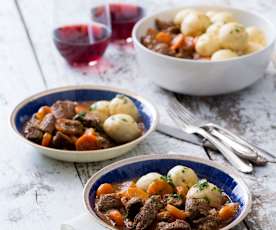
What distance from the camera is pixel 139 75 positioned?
9.64 ft

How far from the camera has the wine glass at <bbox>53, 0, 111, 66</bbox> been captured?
9.72 ft

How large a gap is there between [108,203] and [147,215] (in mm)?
139

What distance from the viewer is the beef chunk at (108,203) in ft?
6.26

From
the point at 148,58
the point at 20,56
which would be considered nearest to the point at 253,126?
the point at 148,58

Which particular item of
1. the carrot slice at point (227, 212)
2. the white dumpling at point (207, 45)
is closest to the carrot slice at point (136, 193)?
the carrot slice at point (227, 212)

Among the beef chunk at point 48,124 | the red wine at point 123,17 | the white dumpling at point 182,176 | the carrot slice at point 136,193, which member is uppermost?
the beef chunk at point 48,124

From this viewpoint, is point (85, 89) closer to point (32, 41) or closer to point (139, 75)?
point (139, 75)

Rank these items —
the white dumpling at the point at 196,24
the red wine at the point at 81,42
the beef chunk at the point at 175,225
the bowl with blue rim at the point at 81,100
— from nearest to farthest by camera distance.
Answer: the beef chunk at the point at 175,225 → the bowl with blue rim at the point at 81,100 → the white dumpling at the point at 196,24 → the red wine at the point at 81,42

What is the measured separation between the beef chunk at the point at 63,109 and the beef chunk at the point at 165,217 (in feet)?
2.09

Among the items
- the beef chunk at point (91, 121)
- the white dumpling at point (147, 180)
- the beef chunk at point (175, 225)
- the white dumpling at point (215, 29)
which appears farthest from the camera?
the white dumpling at point (215, 29)

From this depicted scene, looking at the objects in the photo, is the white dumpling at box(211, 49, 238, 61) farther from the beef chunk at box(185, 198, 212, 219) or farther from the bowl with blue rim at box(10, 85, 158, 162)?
the beef chunk at box(185, 198, 212, 219)

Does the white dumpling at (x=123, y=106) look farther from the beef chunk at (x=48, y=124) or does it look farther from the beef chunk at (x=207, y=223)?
the beef chunk at (x=207, y=223)

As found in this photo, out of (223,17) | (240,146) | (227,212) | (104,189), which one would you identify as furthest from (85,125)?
(223,17)

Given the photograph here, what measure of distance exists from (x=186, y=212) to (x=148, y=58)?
3.21ft
